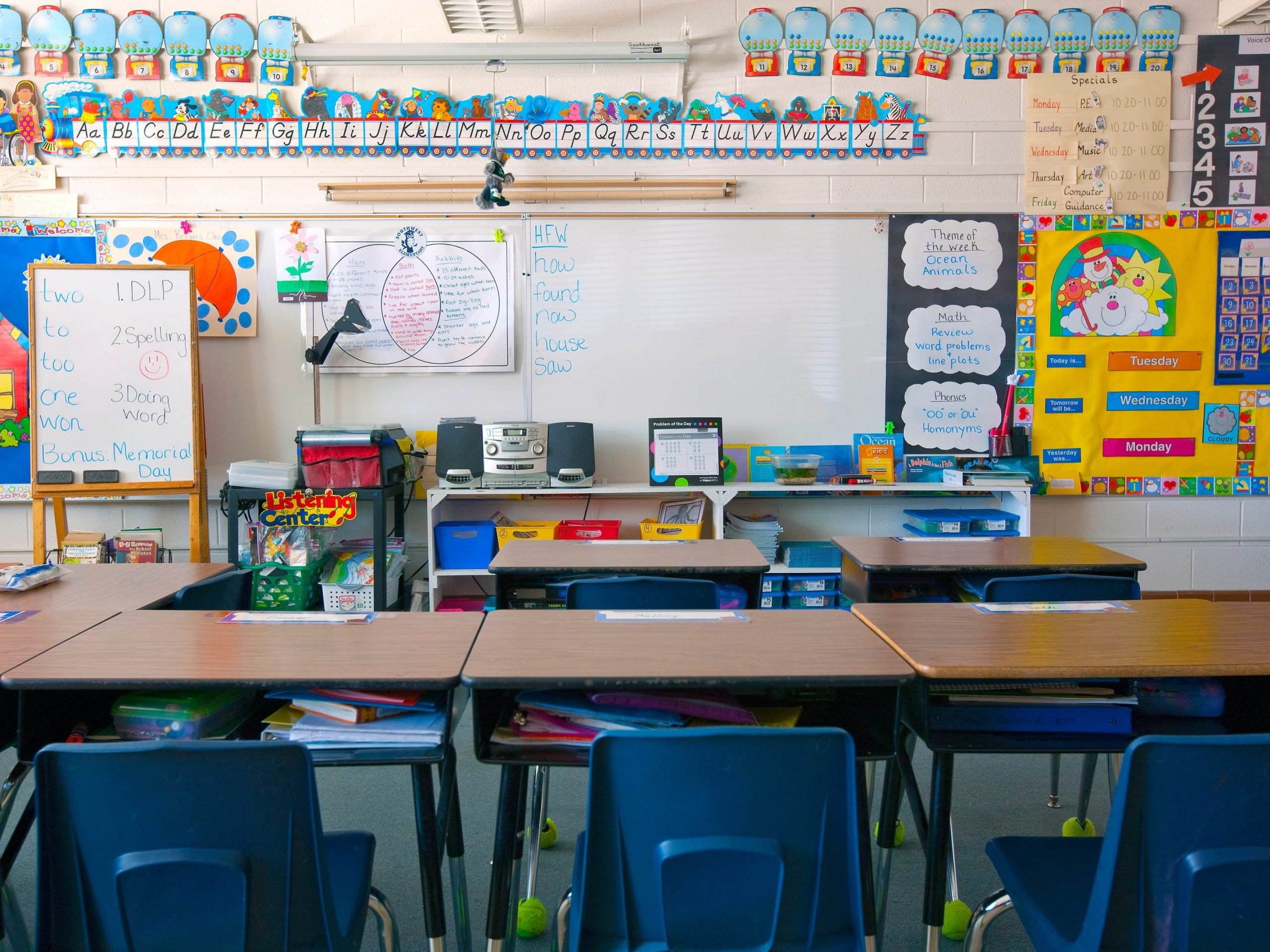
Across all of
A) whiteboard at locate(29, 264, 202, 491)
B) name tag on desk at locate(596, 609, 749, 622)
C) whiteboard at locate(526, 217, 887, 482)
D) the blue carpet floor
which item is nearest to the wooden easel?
whiteboard at locate(29, 264, 202, 491)

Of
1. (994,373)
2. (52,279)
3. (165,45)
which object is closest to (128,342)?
(52,279)

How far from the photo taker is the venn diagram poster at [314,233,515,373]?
4.11 m

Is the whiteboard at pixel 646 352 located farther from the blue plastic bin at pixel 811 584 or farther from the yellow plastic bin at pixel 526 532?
the blue plastic bin at pixel 811 584

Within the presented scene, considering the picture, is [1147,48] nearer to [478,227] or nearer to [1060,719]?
[478,227]

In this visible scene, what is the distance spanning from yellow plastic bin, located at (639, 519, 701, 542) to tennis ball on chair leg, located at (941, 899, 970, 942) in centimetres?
218

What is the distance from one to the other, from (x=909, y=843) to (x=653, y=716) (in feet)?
3.61

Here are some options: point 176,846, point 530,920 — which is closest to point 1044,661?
point 530,920

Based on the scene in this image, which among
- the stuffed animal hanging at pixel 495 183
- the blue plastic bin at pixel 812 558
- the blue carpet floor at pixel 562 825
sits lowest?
the blue carpet floor at pixel 562 825

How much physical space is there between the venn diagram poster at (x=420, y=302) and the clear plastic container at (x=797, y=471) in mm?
1395

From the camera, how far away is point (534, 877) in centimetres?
191

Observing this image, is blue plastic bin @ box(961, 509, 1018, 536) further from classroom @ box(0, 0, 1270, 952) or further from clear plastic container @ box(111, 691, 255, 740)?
clear plastic container @ box(111, 691, 255, 740)

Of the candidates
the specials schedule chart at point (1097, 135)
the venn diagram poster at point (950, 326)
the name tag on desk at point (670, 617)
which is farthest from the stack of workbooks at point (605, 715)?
the specials schedule chart at point (1097, 135)

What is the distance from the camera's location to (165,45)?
4.04 m

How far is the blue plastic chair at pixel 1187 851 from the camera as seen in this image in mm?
1051
